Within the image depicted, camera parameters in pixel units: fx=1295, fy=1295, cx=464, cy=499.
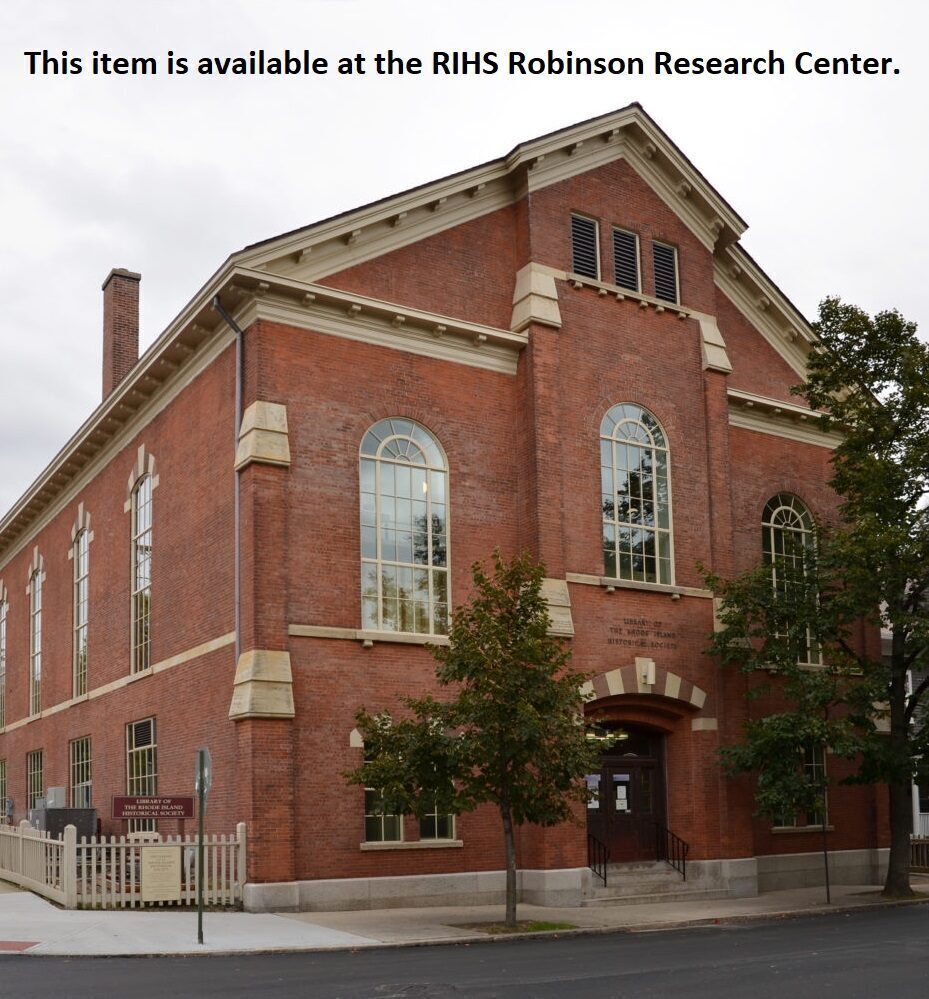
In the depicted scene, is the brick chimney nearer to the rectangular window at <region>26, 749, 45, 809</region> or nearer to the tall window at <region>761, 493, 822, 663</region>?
the rectangular window at <region>26, 749, 45, 809</region>

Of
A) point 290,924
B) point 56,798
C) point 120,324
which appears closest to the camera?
point 290,924

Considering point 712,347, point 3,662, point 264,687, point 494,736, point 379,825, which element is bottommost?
point 379,825

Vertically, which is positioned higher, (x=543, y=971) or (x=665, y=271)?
(x=665, y=271)

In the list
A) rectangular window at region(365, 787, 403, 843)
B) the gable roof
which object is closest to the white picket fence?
rectangular window at region(365, 787, 403, 843)

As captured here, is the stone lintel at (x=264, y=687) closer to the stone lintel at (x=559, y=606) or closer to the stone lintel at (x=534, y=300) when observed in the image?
the stone lintel at (x=559, y=606)

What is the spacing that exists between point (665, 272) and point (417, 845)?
13.8 m

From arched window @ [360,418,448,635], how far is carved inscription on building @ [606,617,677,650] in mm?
3697

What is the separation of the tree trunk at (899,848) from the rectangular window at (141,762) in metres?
15.1

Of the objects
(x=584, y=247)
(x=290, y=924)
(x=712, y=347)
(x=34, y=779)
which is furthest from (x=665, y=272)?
(x=34, y=779)

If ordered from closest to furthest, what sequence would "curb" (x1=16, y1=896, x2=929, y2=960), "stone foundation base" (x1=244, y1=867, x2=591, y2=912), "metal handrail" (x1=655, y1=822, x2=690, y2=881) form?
"curb" (x1=16, y1=896, x2=929, y2=960)
"stone foundation base" (x1=244, y1=867, x2=591, y2=912)
"metal handrail" (x1=655, y1=822, x2=690, y2=881)

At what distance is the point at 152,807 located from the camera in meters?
21.6

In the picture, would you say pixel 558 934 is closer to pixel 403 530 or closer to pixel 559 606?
pixel 559 606

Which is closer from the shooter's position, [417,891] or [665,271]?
[417,891]

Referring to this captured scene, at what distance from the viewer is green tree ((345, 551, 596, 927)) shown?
65.3ft
